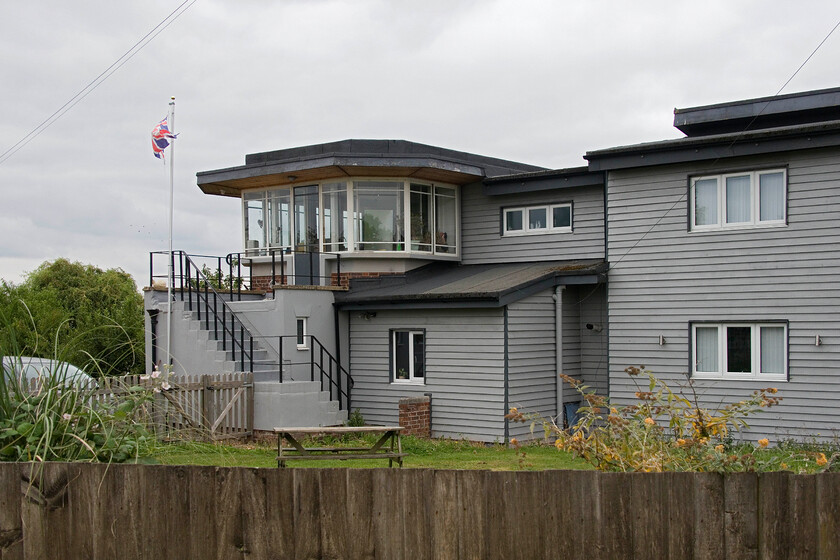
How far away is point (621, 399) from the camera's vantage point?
17.1 meters

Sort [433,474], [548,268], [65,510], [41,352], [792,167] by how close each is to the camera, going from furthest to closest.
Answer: [548,268] < [792,167] < [41,352] < [65,510] < [433,474]

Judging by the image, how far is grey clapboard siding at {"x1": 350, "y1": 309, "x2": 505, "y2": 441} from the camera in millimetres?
16844

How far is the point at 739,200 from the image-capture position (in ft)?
52.1

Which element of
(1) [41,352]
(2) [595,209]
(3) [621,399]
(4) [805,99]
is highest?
(4) [805,99]

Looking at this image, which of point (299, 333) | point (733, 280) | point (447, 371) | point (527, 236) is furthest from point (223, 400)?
point (733, 280)

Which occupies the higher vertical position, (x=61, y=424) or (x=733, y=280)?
(x=733, y=280)

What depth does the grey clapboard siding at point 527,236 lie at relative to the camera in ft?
61.2

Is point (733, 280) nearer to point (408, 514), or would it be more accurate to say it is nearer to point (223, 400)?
point (223, 400)

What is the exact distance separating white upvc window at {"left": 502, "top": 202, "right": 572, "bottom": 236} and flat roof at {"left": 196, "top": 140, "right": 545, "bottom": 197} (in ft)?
3.85

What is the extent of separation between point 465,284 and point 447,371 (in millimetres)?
1837

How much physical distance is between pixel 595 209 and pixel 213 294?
8.66 m

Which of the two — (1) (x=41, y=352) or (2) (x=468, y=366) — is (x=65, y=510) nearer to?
(1) (x=41, y=352)

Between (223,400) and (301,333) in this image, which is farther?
(301,333)

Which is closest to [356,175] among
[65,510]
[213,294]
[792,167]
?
[213,294]
